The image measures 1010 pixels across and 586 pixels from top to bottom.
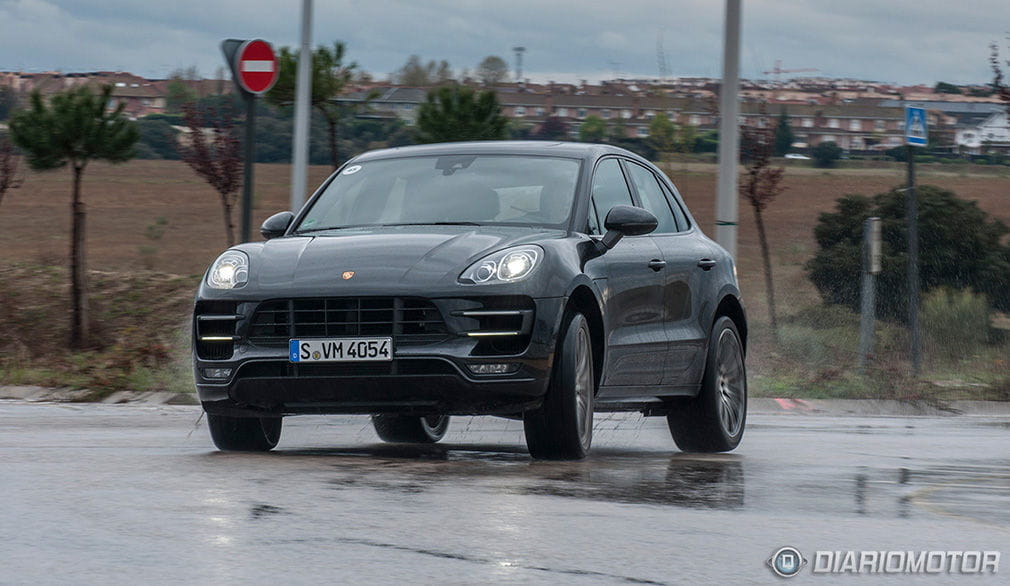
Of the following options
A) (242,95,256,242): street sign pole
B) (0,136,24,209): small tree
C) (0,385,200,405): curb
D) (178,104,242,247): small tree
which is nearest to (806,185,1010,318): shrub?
(178,104,242,247): small tree

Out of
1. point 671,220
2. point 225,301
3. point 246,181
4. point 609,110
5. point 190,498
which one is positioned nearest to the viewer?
point 190,498

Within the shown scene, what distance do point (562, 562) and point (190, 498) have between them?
1966 mm

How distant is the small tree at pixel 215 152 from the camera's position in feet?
103

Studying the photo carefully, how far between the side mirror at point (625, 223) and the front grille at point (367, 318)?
1.38m

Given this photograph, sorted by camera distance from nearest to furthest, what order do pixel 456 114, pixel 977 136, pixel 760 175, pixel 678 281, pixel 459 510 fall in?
pixel 459 510 < pixel 678 281 < pixel 760 175 < pixel 456 114 < pixel 977 136

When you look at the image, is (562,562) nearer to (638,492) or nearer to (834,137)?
(638,492)

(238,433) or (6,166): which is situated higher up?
(6,166)

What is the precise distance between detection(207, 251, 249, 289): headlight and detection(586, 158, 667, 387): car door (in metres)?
1.74

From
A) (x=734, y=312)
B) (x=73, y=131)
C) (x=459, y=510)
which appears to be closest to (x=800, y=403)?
(x=734, y=312)

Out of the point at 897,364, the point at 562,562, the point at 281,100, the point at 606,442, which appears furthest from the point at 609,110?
the point at 562,562

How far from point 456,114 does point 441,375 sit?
33437 mm

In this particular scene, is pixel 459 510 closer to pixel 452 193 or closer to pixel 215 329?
pixel 215 329

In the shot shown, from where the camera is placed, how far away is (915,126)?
2091 centimetres

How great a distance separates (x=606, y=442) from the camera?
11633mm
